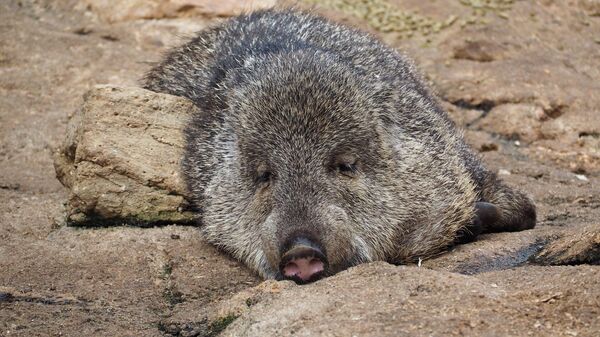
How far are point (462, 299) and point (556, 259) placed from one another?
1117 millimetres

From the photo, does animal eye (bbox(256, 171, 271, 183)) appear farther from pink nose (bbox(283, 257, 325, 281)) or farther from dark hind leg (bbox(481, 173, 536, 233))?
dark hind leg (bbox(481, 173, 536, 233))

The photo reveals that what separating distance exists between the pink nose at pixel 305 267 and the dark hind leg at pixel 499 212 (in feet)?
5.45

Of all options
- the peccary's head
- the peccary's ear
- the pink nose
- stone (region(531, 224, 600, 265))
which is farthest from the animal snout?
the peccary's ear

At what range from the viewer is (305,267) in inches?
185

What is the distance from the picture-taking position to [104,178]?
6230 mm

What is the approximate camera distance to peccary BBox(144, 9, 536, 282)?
5.18 metres

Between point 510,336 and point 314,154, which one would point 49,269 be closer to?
point 314,154

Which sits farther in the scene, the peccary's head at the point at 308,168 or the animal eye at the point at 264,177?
the animal eye at the point at 264,177

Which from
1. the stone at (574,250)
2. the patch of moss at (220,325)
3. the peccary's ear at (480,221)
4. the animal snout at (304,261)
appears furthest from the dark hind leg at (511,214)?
the patch of moss at (220,325)

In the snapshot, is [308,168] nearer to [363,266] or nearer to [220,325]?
[363,266]

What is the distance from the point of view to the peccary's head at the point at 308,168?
5.15 meters

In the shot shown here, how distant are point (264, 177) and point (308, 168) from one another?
1.19 ft

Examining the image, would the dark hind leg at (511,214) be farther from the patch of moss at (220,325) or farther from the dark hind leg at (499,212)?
the patch of moss at (220,325)

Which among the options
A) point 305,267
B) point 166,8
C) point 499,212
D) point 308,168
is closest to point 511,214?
point 499,212
